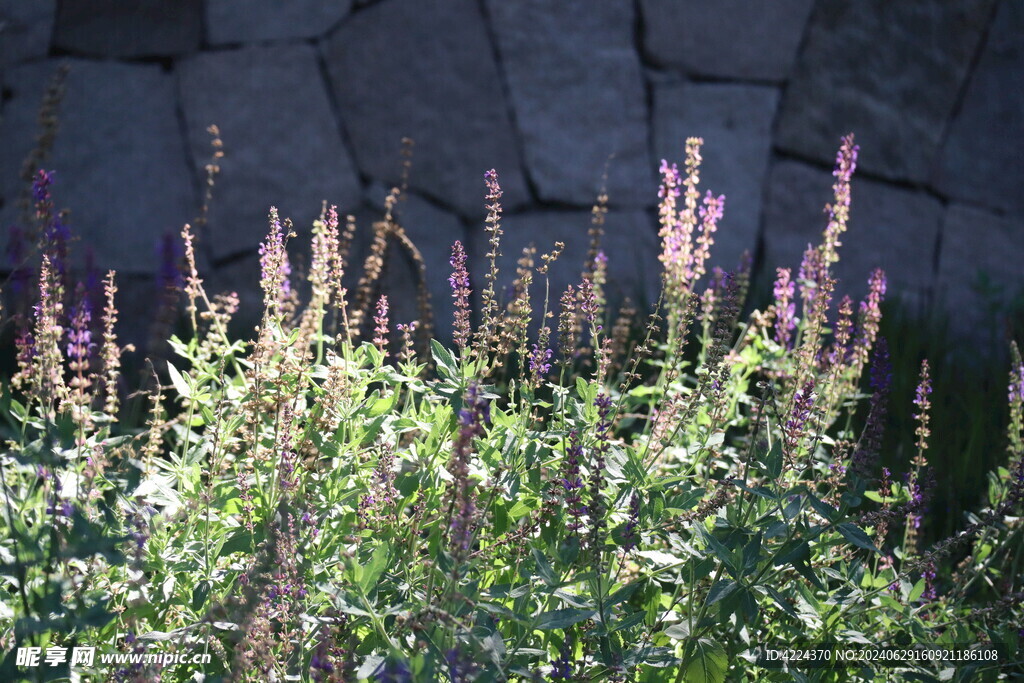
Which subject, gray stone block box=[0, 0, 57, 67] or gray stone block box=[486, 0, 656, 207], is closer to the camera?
gray stone block box=[0, 0, 57, 67]

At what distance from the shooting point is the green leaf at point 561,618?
1.39 m

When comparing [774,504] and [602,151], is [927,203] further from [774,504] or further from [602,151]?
[774,504]

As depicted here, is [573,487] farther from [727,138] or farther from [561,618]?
[727,138]

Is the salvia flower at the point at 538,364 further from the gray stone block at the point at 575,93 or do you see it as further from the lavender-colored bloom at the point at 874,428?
the gray stone block at the point at 575,93

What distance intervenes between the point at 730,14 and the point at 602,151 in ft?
2.62

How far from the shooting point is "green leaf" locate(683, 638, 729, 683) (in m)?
1.55

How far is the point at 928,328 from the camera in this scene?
377 cm

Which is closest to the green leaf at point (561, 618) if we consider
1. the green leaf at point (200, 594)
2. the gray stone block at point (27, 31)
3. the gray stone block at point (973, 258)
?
the green leaf at point (200, 594)

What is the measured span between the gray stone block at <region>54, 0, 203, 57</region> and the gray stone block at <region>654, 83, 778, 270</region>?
191 cm

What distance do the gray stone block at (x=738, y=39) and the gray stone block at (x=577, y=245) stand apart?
2.21ft

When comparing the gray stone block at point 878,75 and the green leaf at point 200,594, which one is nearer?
the green leaf at point 200,594

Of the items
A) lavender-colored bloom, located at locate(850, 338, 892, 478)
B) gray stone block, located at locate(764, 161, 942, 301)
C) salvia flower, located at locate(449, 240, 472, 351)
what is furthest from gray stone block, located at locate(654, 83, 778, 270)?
salvia flower, located at locate(449, 240, 472, 351)

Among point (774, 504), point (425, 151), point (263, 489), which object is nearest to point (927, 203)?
point (425, 151)

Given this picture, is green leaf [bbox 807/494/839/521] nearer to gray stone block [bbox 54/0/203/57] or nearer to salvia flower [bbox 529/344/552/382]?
salvia flower [bbox 529/344/552/382]
